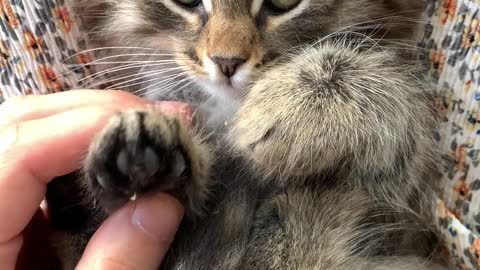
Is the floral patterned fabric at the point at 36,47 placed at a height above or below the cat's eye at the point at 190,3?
below

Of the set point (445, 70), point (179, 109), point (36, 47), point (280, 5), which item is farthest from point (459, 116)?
point (36, 47)

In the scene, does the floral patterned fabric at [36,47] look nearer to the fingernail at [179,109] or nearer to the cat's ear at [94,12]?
the cat's ear at [94,12]

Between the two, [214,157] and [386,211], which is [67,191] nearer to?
[214,157]

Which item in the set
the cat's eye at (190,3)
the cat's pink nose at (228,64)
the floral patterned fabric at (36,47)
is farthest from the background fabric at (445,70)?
the cat's pink nose at (228,64)

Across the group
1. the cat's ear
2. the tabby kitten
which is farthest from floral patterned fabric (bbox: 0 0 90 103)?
the tabby kitten

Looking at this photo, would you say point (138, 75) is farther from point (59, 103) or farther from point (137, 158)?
point (137, 158)

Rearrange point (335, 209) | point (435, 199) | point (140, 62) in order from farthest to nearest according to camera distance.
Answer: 1. point (140, 62)
2. point (435, 199)
3. point (335, 209)

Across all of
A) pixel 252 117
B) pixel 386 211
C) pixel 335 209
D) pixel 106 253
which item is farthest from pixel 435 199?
pixel 106 253

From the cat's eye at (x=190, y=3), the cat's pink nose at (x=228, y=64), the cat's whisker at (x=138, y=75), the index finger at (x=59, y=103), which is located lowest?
the cat's whisker at (x=138, y=75)
